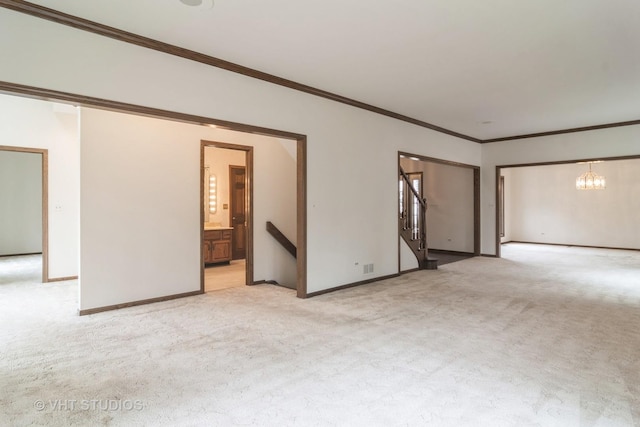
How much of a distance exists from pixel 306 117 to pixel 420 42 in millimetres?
1877

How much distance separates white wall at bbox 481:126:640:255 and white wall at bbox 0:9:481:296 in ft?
4.93

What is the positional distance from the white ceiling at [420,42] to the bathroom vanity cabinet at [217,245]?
404 cm

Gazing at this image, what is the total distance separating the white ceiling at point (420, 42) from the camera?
295 centimetres

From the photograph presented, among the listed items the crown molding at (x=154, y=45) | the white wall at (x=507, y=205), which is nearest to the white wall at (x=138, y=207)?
the crown molding at (x=154, y=45)

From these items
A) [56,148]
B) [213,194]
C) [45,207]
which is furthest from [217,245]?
[56,148]

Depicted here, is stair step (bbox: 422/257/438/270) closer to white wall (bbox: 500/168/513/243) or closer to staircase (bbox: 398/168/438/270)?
staircase (bbox: 398/168/438/270)

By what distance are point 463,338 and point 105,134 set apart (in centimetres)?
470

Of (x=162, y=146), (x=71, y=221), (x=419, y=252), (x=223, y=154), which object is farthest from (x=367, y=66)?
(x=71, y=221)

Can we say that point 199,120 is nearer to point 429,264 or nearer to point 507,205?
point 429,264

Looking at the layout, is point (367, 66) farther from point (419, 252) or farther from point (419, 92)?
point (419, 252)

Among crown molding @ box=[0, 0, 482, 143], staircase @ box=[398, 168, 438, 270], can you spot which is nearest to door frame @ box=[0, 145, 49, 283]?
crown molding @ box=[0, 0, 482, 143]

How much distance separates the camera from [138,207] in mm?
4707

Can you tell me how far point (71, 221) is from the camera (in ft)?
20.4

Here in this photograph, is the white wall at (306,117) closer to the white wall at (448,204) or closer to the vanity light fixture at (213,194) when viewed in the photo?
the white wall at (448,204)
